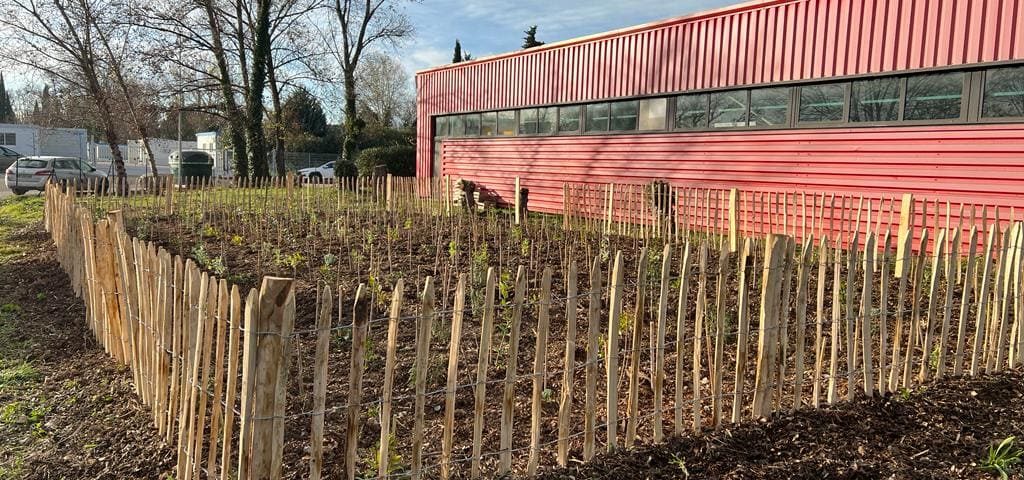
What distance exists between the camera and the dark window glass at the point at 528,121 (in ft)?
52.3

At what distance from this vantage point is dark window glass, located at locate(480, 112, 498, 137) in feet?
56.3

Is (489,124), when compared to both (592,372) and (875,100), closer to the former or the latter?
(875,100)

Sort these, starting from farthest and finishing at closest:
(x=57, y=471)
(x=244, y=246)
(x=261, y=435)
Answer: (x=244, y=246) < (x=57, y=471) < (x=261, y=435)

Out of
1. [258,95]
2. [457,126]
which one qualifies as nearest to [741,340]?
[457,126]

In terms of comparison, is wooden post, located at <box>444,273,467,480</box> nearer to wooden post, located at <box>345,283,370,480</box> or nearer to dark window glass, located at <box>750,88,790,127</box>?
wooden post, located at <box>345,283,370,480</box>

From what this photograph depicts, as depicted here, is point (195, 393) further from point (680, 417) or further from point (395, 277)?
point (395, 277)

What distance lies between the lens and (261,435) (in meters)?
2.44

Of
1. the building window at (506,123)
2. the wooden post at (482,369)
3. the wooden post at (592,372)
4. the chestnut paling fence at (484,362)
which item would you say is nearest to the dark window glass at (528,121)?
the building window at (506,123)

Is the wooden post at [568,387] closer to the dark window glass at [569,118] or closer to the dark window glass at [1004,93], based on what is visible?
the dark window glass at [1004,93]

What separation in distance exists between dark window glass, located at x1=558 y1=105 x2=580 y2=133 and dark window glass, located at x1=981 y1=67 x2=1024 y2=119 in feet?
26.0

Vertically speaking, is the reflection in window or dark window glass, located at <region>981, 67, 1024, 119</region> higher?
the reflection in window

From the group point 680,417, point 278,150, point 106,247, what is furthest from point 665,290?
point 278,150

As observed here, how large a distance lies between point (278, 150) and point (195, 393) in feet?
87.7

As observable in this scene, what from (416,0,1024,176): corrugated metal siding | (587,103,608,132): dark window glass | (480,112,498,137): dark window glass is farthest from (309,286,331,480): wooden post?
(480,112,498,137): dark window glass
